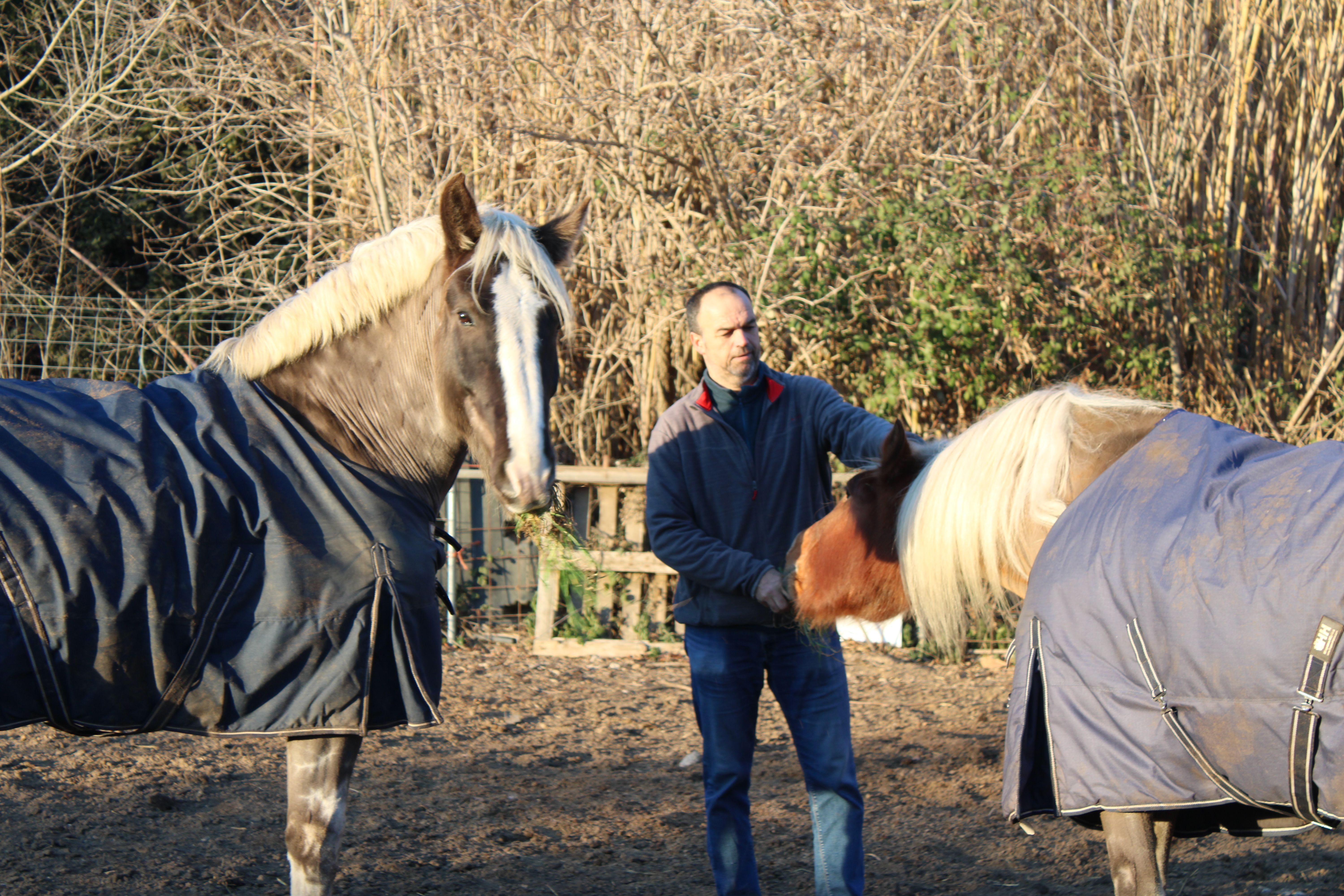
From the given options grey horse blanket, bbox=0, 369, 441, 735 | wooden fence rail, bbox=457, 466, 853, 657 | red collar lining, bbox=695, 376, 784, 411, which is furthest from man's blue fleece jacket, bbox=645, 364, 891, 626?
wooden fence rail, bbox=457, 466, 853, 657

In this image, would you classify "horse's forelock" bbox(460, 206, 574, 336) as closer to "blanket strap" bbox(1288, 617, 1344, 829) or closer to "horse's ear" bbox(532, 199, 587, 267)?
"horse's ear" bbox(532, 199, 587, 267)

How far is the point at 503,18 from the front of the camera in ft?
22.2

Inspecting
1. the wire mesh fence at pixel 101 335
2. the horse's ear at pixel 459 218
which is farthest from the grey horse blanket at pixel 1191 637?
the wire mesh fence at pixel 101 335

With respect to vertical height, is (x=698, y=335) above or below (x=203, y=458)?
above

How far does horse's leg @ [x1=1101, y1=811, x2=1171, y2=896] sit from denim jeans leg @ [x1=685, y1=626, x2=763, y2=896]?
106 centimetres

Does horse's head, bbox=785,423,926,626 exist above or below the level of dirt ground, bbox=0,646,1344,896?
above

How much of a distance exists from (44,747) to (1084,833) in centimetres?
438

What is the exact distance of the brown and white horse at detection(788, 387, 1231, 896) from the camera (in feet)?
7.18

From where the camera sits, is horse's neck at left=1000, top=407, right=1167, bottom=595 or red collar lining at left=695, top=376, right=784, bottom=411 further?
red collar lining at left=695, top=376, right=784, bottom=411

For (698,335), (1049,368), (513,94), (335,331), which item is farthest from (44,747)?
(1049,368)

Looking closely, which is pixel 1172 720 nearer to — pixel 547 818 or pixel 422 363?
pixel 422 363

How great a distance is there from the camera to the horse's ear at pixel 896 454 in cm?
247

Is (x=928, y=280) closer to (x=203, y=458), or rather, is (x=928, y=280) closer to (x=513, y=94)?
(x=513, y=94)

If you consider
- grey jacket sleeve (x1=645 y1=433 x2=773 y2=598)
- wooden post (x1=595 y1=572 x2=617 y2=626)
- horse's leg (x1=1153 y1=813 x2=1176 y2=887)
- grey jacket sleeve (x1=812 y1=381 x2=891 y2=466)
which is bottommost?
horse's leg (x1=1153 y1=813 x2=1176 y2=887)
